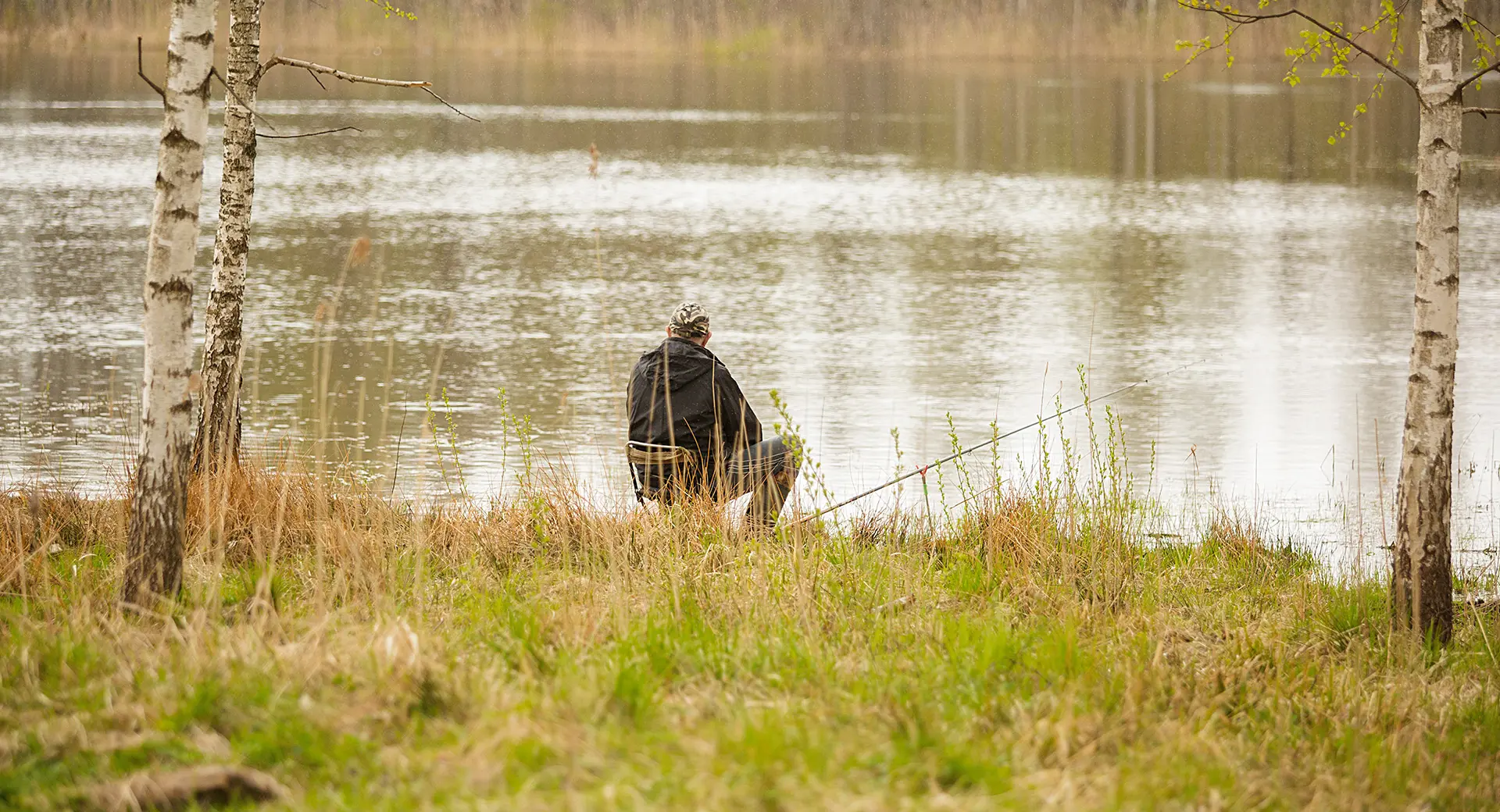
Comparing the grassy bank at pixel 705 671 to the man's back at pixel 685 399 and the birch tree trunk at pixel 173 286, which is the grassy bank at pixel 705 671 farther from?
the man's back at pixel 685 399

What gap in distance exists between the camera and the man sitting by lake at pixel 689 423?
6.91 metres

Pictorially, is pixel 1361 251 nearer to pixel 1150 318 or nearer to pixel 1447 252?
pixel 1150 318

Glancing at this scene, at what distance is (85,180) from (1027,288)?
62.2 feet

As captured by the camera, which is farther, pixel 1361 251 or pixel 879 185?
pixel 879 185

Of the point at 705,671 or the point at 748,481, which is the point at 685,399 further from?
the point at 705,671

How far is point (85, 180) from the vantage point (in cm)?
2836

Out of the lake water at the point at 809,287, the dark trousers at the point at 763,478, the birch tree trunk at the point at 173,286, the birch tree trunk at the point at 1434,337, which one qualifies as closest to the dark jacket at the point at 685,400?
the dark trousers at the point at 763,478

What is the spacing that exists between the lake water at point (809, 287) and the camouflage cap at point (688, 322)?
1.59ft

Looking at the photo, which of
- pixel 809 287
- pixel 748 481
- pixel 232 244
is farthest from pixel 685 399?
pixel 809 287

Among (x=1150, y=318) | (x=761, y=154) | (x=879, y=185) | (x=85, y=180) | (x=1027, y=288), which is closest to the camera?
(x=1150, y=318)

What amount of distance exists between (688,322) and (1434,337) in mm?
3209

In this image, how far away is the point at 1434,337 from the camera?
5477 millimetres

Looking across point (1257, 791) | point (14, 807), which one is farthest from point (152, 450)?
point (1257, 791)

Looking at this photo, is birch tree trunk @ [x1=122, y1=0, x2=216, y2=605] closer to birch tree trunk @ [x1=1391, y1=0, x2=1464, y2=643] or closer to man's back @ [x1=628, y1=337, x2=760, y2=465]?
man's back @ [x1=628, y1=337, x2=760, y2=465]
